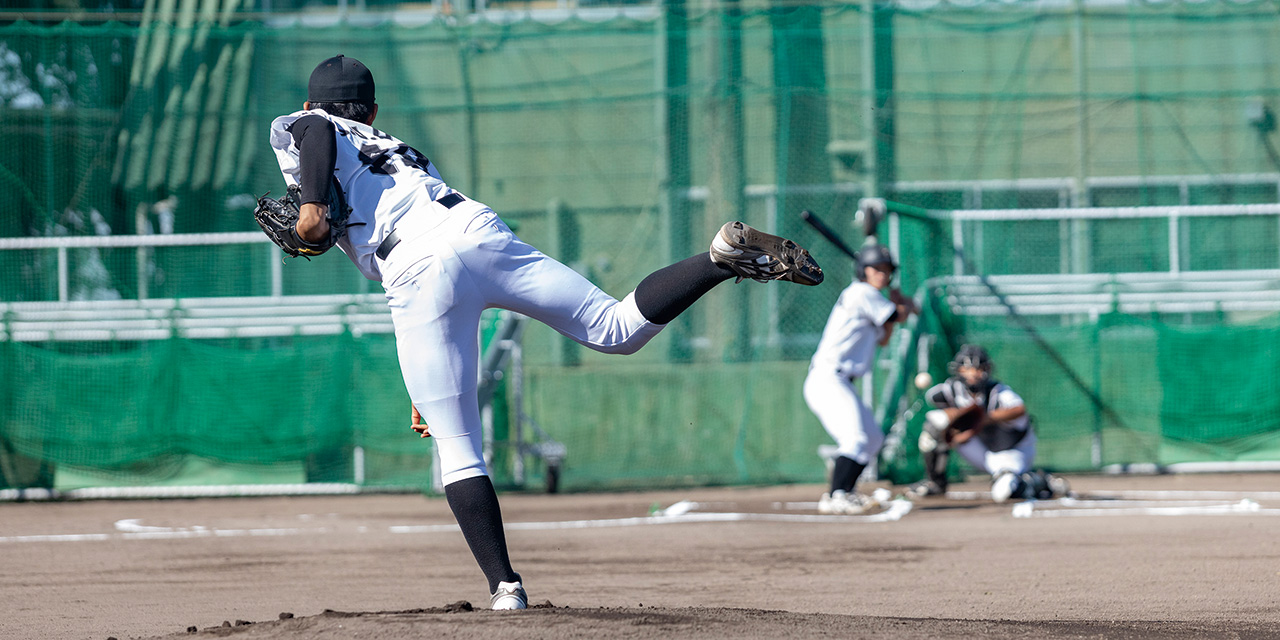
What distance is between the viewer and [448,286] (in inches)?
149

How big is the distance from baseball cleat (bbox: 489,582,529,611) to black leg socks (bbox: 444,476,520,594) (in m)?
0.03

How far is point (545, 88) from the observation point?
11.1 m

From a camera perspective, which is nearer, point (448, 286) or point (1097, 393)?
point (448, 286)

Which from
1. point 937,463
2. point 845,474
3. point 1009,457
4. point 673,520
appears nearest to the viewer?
point 673,520

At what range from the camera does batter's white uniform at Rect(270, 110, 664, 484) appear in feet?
12.5

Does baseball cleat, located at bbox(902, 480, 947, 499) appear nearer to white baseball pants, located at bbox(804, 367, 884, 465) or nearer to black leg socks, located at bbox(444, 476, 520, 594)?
white baseball pants, located at bbox(804, 367, 884, 465)

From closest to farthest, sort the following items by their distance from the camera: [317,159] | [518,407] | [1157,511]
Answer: [317,159] < [1157,511] < [518,407]

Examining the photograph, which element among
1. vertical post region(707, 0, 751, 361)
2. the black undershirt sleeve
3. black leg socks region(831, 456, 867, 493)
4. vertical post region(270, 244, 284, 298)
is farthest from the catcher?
the black undershirt sleeve

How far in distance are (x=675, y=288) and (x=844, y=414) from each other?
4.92m

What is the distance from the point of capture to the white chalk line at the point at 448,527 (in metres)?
7.95

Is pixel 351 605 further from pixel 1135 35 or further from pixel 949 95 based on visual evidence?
pixel 1135 35

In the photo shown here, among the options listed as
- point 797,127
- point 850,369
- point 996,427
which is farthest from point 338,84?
point 797,127

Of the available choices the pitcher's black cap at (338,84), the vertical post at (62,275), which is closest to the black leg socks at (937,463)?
the pitcher's black cap at (338,84)

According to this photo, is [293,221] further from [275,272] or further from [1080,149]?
[1080,149]
